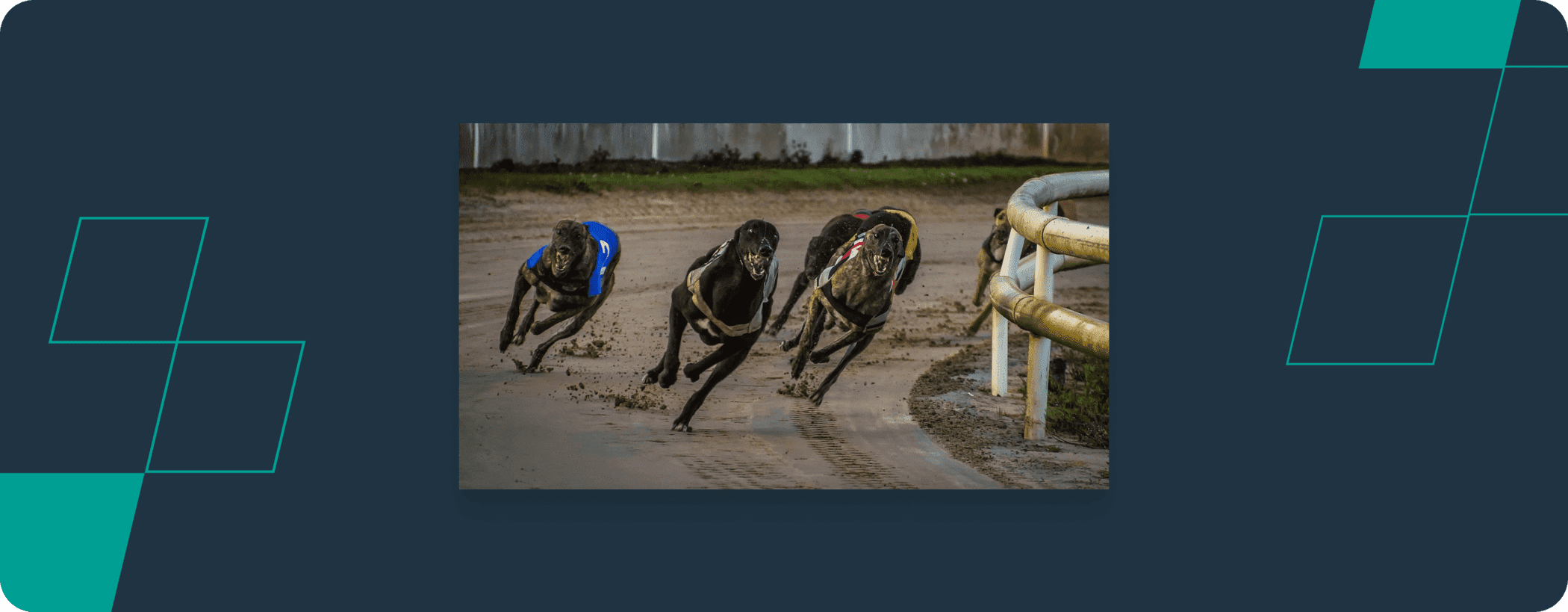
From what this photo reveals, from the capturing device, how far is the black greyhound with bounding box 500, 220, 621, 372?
11.8ft

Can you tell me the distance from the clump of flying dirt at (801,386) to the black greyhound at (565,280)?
26.1 inches

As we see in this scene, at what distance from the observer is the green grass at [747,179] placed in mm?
3541

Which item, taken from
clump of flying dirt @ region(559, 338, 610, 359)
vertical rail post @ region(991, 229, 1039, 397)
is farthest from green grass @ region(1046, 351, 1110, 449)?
clump of flying dirt @ region(559, 338, 610, 359)

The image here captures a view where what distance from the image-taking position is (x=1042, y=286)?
11.7 feet

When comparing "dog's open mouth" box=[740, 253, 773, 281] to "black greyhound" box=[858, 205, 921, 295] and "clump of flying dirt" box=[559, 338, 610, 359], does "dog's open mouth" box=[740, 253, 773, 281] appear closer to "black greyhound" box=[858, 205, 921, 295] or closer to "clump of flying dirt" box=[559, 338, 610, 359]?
"black greyhound" box=[858, 205, 921, 295]

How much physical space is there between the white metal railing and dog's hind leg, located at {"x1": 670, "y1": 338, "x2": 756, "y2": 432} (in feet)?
2.83
